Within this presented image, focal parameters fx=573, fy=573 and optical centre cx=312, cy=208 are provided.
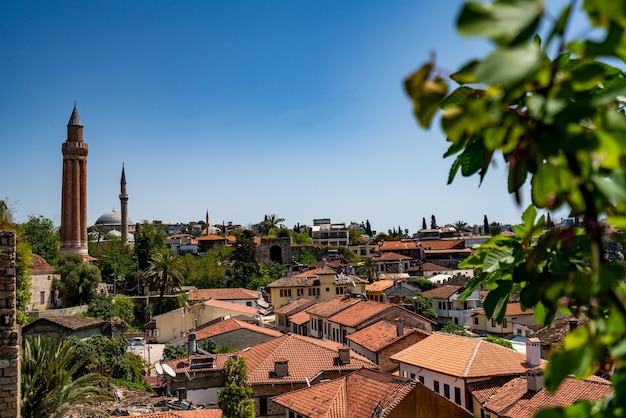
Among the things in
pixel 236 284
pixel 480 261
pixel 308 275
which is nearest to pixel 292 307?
pixel 308 275

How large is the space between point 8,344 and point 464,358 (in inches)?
653

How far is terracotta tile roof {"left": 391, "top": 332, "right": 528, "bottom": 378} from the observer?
19.6m

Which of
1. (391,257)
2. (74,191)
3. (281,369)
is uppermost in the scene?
(74,191)

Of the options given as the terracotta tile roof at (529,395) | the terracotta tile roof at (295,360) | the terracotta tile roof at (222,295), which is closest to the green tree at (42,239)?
the terracotta tile roof at (222,295)

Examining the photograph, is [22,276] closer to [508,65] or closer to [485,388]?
[485,388]

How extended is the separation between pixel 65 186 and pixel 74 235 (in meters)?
5.58

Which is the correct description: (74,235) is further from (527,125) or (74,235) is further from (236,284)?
(527,125)

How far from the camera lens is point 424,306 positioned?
149ft

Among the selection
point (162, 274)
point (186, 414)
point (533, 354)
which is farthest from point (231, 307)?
point (186, 414)

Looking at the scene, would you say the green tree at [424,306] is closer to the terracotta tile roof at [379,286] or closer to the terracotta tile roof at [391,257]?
the terracotta tile roof at [379,286]

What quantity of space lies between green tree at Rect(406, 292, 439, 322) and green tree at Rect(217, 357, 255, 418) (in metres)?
28.1

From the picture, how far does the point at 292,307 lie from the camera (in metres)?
45.8

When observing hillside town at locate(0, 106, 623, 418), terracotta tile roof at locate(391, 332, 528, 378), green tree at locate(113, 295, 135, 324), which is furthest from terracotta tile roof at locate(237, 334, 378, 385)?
green tree at locate(113, 295, 135, 324)

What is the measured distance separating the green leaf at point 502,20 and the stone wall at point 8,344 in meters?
7.96
